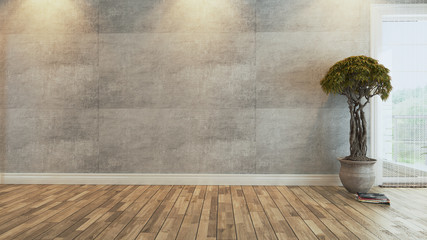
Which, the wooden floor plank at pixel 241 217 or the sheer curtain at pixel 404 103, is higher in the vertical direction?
the sheer curtain at pixel 404 103

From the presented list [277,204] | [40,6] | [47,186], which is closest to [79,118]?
[47,186]

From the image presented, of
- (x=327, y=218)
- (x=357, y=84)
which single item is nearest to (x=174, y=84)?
(x=357, y=84)

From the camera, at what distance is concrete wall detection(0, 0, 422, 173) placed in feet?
13.2

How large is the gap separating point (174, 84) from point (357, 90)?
226 cm

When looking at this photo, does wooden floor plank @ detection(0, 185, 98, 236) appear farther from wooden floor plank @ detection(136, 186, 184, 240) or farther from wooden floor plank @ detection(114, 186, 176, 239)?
wooden floor plank @ detection(136, 186, 184, 240)

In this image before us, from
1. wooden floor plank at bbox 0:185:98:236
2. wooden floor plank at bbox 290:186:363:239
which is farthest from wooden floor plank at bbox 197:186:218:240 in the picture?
wooden floor plank at bbox 0:185:98:236

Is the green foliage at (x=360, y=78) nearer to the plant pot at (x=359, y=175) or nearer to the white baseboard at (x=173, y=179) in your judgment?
the plant pot at (x=359, y=175)

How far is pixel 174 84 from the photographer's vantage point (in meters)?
4.08

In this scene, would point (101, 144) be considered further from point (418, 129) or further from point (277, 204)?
point (418, 129)

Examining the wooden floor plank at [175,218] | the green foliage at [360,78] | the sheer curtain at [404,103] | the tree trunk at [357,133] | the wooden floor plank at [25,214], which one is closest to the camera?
the wooden floor plank at [175,218]

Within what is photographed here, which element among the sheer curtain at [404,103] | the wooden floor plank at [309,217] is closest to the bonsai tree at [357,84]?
the sheer curtain at [404,103]

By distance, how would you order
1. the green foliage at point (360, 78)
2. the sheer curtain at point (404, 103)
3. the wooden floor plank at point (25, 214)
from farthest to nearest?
the sheer curtain at point (404, 103), the green foliage at point (360, 78), the wooden floor plank at point (25, 214)

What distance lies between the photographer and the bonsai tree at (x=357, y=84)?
11.3ft

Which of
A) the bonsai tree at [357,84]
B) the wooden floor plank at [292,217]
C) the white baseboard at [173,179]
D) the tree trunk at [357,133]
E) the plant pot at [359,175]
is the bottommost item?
the wooden floor plank at [292,217]
